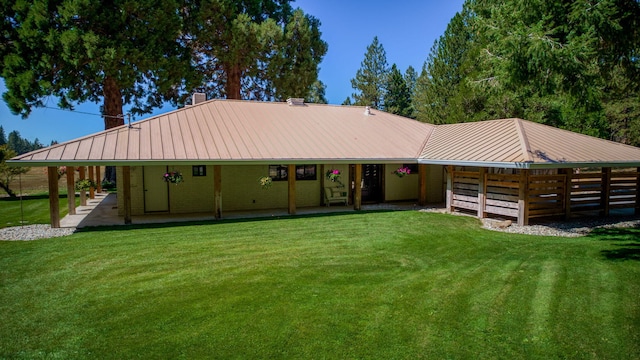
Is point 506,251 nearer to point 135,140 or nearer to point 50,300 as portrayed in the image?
point 50,300

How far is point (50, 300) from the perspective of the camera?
5.46 metres

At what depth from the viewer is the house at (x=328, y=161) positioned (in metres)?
10.6

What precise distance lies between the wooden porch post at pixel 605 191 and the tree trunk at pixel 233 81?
18.9 m

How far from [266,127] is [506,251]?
9.03 metres

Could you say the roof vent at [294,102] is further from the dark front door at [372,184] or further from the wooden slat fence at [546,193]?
the wooden slat fence at [546,193]

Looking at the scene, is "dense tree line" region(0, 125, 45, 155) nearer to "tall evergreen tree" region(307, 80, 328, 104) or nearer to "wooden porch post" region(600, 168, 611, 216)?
"tall evergreen tree" region(307, 80, 328, 104)

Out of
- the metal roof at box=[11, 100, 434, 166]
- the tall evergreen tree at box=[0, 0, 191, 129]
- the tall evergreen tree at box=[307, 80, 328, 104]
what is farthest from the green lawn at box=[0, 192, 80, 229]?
the tall evergreen tree at box=[307, 80, 328, 104]

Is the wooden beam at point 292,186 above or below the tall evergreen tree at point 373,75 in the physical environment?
below

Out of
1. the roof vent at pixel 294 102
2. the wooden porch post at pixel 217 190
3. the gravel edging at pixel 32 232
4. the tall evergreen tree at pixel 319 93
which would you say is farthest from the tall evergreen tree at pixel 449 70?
the tall evergreen tree at pixel 319 93

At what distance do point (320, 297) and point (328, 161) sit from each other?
716 centimetres

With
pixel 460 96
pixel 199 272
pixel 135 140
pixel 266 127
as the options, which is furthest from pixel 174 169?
pixel 460 96

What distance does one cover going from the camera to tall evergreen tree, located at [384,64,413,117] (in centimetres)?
3903

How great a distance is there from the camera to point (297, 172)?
14.4m

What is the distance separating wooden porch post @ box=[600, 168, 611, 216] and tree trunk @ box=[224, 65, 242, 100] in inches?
745
